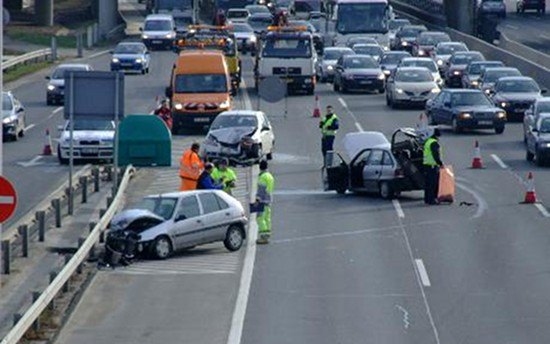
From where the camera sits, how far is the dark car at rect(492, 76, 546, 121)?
56406 millimetres

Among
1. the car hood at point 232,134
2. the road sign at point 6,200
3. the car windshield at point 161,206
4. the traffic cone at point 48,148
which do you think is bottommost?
the traffic cone at point 48,148

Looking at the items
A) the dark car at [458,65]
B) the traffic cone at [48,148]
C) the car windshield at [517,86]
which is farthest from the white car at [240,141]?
the dark car at [458,65]

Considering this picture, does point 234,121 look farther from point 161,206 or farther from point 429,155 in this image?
point 161,206

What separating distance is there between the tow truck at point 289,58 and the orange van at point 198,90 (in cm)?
803

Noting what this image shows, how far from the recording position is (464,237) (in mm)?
34125

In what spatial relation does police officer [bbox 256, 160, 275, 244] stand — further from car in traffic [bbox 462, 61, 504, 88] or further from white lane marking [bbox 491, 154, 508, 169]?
car in traffic [bbox 462, 61, 504, 88]

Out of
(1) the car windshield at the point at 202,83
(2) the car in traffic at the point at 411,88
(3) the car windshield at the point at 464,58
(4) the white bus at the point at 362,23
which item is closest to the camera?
(1) the car windshield at the point at 202,83

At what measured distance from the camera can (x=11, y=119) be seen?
5188 centimetres

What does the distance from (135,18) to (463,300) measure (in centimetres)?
8884

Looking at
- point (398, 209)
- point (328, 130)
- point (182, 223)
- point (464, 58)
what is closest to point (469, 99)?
point (328, 130)

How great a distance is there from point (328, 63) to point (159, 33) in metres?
19.5

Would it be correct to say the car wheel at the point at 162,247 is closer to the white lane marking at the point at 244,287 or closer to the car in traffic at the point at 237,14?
the white lane marking at the point at 244,287

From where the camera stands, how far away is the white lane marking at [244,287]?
81.3 ft

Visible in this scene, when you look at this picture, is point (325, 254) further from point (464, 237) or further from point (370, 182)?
point (370, 182)
